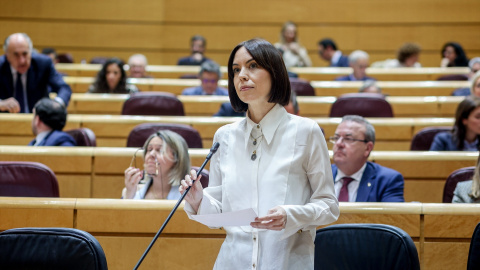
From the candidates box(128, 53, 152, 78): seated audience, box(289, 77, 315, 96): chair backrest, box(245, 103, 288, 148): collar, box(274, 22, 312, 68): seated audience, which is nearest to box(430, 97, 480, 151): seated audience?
box(289, 77, 315, 96): chair backrest

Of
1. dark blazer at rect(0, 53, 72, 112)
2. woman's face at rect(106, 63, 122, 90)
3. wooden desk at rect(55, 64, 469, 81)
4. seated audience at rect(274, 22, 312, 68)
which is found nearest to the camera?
dark blazer at rect(0, 53, 72, 112)

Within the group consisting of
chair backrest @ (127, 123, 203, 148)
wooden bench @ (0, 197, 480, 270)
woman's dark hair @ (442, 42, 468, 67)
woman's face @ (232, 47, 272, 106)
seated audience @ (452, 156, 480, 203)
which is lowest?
wooden bench @ (0, 197, 480, 270)

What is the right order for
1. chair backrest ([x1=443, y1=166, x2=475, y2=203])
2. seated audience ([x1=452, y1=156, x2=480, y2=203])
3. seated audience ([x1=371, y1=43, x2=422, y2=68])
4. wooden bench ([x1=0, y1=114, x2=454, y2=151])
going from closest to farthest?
seated audience ([x1=452, y1=156, x2=480, y2=203]) → chair backrest ([x1=443, y1=166, x2=475, y2=203]) → wooden bench ([x1=0, y1=114, x2=454, y2=151]) → seated audience ([x1=371, y1=43, x2=422, y2=68])

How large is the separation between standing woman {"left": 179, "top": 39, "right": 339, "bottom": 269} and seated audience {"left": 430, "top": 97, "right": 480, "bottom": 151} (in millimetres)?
2512

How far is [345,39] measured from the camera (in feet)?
29.9

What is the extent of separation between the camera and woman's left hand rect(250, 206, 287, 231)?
150 centimetres

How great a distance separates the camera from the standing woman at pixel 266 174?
1615mm

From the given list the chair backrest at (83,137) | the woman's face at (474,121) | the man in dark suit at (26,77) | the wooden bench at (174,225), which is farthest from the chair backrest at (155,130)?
the woman's face at (474,121)

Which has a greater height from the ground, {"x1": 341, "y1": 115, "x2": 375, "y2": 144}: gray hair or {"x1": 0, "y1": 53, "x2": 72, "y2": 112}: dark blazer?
{"x1": 0, "y1": 53, "x2": 72, "y2": 112}: dark blazer

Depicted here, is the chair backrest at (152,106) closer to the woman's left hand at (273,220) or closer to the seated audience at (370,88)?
the seated audience at (370,88)

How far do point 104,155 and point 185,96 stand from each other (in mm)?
1961

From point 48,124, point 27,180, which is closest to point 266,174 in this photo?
point 27,180

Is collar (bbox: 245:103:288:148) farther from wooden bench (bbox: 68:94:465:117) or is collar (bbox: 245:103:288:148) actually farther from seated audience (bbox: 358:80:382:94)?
seated audience (bbox: 358:80:382:94)

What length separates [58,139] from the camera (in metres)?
3.86
